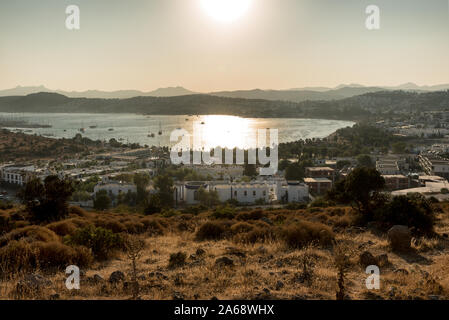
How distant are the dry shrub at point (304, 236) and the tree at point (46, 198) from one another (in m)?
3.55

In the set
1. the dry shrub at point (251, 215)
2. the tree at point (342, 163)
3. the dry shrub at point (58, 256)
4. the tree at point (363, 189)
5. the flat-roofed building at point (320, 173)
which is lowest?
the flat-roofed building at point (320, 173)

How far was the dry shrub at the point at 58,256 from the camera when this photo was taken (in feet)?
10.5

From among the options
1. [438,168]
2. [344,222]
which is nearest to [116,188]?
[344,222]

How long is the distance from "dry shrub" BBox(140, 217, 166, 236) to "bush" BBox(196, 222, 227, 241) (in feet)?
2.42

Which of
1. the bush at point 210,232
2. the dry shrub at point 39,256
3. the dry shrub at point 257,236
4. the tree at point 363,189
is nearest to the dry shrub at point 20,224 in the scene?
the dry shrub at point 39,256

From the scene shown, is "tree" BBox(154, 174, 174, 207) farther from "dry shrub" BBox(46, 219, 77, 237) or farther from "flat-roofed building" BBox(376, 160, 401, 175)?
"flat-roofed building" BBox(376, 160, 401, 175)

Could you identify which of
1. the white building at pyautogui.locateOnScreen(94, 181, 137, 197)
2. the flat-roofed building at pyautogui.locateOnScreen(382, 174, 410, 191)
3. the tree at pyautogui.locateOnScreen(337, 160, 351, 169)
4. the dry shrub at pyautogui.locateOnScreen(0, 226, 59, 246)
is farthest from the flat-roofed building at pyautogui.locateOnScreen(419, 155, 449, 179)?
the dry shrub at pyautogui.locateOnScreen(0, 226, 59, 246)

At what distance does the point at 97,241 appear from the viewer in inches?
146

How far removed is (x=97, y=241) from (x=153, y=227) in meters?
1.87

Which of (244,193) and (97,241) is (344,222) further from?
(244,193)

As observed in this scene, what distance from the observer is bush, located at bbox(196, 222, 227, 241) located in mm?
4738

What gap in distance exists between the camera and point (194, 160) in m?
27.1

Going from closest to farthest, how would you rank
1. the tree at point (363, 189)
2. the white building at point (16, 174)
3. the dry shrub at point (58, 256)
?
the dry shrub at point (58, 256) < the tree at point (363, 189) < the white building at point (16, 174)

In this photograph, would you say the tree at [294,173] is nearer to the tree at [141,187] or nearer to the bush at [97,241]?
the tree at [141,187]
